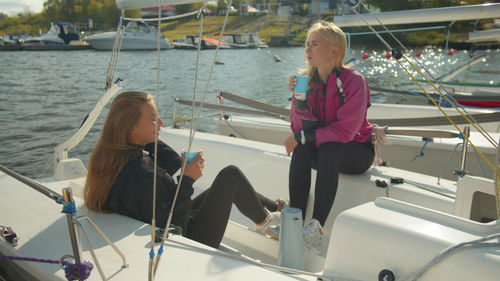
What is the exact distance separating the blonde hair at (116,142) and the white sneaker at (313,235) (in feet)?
2.90

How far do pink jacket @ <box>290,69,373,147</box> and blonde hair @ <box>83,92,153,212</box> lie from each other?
1.01 metres

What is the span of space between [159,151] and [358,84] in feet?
3.63

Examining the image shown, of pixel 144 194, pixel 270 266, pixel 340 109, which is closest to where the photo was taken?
pixel 270 266

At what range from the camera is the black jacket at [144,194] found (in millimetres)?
1720

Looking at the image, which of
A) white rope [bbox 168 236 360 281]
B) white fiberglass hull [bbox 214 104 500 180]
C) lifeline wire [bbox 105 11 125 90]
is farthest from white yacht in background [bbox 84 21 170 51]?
white rope [bbox 168 236 360 281]

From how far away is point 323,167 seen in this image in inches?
90.0

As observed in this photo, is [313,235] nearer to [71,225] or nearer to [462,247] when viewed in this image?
[462,247]

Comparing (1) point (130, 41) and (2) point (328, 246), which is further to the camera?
(1) point (130, 41)

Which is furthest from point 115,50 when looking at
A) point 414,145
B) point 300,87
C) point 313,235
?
point 414,145

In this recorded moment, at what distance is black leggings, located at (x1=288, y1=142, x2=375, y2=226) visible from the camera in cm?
225

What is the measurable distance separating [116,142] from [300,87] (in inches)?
39.6

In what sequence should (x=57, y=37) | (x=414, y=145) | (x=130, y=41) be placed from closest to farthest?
(x=414, y=145)
(x=130, y=41)
(x=57, y=37)

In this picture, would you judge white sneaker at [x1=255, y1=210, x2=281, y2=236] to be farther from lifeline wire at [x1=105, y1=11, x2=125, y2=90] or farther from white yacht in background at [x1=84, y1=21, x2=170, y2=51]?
white yacht in background at [x1=84, y1=21, x2=170, y2=51]

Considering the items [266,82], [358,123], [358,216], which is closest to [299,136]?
[358,123]
